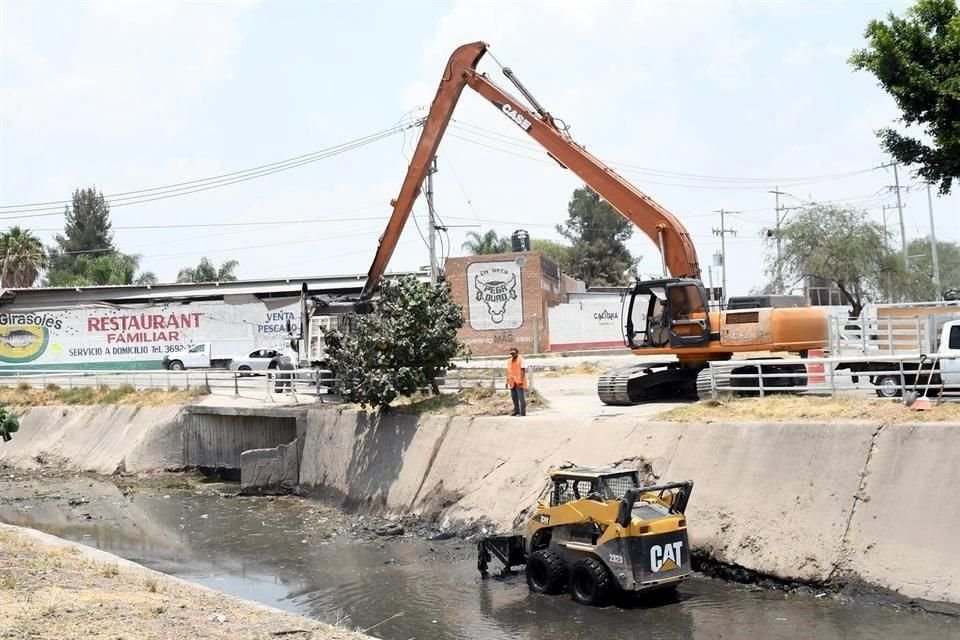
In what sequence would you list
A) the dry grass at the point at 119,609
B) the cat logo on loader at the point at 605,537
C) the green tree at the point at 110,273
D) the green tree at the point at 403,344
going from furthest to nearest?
the green tree at the point at 110,273, the green tree at the point at 403,344, the cat logo on loader at the point at 605,537, the dry grass at the point at 119,609

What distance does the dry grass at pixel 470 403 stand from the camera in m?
24.7

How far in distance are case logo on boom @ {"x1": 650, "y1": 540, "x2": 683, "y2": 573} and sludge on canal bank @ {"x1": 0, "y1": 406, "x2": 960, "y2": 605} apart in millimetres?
2123

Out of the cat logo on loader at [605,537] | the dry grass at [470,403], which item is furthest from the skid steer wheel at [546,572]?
the dry grass at [470,403]

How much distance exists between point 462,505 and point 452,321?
18.5ft

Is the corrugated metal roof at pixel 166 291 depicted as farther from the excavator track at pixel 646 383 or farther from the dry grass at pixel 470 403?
the excavator track at pixel 646 383

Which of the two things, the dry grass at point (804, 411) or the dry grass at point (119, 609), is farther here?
the dry grass at point (804, 411)

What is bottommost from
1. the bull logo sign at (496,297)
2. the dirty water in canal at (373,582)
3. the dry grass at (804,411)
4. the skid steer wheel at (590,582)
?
the dirty water in canal at (373,582)

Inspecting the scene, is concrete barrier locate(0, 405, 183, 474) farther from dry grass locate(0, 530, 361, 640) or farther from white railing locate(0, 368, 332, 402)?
dry grass locate(0, 530, 361, 640)

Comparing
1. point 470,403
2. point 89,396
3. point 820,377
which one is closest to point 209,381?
point 89,396

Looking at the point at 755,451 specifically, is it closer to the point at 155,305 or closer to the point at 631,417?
the point at 631,417

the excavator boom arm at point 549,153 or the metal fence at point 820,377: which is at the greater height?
the excavator boom arm at point 549,153

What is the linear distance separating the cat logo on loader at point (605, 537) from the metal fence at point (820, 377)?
15.0 feet

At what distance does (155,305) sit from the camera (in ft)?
175

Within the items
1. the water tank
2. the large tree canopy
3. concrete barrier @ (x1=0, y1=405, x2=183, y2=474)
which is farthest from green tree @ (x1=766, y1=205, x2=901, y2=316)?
the large tree canopy
